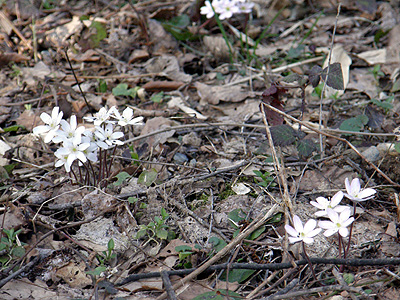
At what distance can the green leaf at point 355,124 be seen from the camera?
229cm

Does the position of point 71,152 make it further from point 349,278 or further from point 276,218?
point 349,278

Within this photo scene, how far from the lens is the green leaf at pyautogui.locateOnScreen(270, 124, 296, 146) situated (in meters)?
1.88

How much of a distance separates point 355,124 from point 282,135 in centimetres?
69

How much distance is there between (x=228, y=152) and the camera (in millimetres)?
2334

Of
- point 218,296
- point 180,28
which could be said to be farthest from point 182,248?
point 180,28

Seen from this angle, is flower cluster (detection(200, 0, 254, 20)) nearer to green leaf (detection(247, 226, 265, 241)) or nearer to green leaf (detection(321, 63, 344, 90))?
green leaf (detection(321, 63, 344, 90))

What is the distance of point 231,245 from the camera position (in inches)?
63.1

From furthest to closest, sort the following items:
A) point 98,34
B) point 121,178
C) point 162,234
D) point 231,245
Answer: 1. point 98,34
2. point 121,178
3. point 162,234
4. point 231,245

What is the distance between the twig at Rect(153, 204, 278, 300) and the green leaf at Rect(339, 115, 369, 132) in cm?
86

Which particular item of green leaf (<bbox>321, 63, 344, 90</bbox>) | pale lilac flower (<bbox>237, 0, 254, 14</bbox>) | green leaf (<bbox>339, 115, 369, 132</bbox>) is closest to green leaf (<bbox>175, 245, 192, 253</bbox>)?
green leaf (<bbox>321, 63, 344, 90</bbox>)

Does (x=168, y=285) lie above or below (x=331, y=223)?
below

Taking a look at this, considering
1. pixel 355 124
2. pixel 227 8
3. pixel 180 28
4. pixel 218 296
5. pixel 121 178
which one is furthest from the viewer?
pixel 180 28

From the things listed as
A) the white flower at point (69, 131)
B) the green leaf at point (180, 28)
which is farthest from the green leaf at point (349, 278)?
the green leaf at point (180, 28)

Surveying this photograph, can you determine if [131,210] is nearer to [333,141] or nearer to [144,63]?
[333,141]
